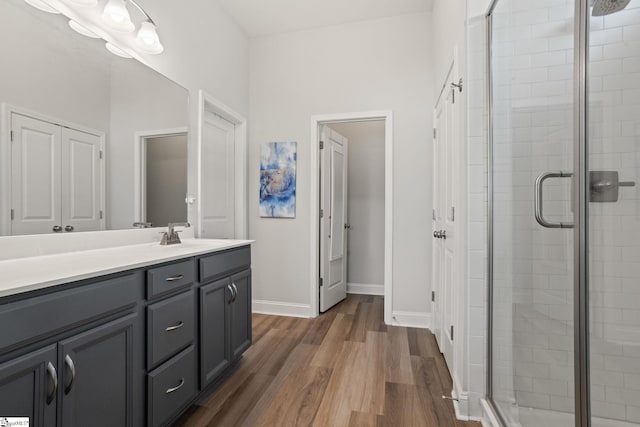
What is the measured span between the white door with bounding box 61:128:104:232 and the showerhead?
7.12ft

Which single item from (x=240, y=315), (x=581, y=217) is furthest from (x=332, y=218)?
(x=581, y=217)

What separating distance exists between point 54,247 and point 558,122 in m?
2.21

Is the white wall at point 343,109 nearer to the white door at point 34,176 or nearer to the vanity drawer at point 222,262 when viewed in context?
the vanity drawer at point 222,262

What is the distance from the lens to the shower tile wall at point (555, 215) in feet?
3.05

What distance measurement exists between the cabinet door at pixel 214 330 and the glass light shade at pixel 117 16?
1595mm

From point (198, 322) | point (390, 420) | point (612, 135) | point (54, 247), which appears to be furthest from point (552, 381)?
point (54, 247)

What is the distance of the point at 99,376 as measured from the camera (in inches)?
42.4

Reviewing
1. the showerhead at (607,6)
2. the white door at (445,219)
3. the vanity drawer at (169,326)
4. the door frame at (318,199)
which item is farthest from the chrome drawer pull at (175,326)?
the showerhead at (607,6)

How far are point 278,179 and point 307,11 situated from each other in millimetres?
1631

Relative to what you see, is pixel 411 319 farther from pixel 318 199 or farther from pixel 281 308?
pixel 318 199

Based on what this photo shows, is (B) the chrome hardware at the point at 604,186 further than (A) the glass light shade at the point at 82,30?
No

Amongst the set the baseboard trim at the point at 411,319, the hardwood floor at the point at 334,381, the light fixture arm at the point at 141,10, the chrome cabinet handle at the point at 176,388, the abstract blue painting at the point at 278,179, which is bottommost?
the hardwood floor at the point at 334,381

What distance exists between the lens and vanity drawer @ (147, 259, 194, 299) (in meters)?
1.32

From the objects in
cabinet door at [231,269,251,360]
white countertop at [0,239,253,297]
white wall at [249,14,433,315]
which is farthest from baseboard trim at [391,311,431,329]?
white countertop at [0,239,253,297]
